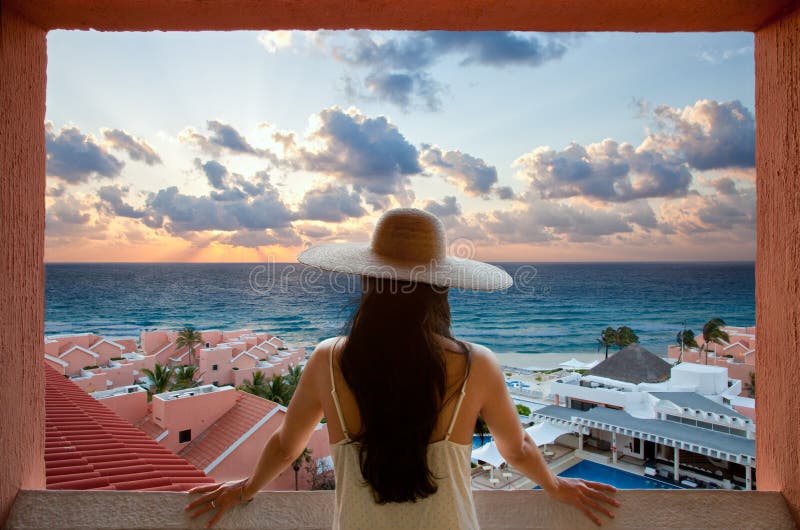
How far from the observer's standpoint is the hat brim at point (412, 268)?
2.64 ft

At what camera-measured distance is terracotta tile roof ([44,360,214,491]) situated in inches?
52.2

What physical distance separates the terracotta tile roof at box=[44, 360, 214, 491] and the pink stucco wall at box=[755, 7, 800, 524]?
160 cm

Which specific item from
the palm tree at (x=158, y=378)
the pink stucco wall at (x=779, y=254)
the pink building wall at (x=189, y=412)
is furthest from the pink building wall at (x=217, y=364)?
the pink stucco wall at (x=779, y=254)

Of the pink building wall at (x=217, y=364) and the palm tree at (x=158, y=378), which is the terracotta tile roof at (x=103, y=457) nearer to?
the pink building wall at (x=217, y=364)

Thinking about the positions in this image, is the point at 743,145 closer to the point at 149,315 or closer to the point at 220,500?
the point at 220,500

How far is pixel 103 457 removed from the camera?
5.02ft

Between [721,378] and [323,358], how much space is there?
567 cm

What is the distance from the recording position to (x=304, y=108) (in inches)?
101

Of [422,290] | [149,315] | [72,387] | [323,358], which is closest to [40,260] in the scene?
[323,358]

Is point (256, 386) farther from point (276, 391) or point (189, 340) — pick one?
point (189, 340)

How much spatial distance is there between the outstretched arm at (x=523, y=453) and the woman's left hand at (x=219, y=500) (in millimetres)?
622

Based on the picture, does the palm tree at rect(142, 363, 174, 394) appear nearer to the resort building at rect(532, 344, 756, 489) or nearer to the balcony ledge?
the resort building at rect(532, 344, 756, 489)

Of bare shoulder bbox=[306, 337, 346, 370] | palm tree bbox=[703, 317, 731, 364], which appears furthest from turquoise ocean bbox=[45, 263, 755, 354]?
bare shoulder bbox=[306, 337, 346, 370]

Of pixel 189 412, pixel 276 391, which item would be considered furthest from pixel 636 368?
pixel 189 412
